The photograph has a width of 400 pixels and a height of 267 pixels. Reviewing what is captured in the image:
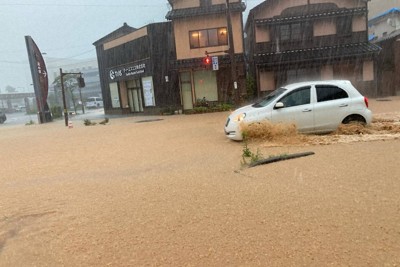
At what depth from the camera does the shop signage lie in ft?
87.1

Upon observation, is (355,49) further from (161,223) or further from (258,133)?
(161,223)

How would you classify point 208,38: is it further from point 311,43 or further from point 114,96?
point 114,96

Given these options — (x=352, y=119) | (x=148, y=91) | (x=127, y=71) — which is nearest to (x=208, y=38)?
(x=148, y=91)

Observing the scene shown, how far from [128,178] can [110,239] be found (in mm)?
2713

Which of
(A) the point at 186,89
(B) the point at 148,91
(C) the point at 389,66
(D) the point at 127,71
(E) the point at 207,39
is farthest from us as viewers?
(D) the point at 127,71

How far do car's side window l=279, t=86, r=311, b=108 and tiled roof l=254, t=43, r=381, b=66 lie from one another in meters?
15.1

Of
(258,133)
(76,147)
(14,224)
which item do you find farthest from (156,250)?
(76,147)

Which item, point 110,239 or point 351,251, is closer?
point 351,251

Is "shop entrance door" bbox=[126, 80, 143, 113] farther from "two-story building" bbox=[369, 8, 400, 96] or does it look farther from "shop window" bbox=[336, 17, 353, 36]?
"two-story building" bbox=[369, 8, 400, 96]

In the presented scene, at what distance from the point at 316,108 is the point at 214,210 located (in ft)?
17.4

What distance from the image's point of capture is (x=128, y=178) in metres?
6.38

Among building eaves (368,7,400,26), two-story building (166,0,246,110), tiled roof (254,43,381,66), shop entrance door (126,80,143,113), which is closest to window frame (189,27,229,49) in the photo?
two-story building (166,0,246,110)

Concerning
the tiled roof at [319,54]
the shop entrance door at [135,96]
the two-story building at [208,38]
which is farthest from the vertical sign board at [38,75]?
the tiled roof at [319,54]

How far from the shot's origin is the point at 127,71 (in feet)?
92.0
